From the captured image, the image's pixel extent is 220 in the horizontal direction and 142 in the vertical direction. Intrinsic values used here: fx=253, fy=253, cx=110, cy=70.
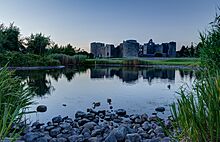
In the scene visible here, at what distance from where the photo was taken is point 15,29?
29203 mm

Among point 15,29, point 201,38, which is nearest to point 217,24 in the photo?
point 201,38

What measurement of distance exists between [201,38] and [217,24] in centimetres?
36

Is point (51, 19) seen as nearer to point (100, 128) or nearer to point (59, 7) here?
point (59, 7)

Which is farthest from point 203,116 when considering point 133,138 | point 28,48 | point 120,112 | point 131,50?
point 131,50

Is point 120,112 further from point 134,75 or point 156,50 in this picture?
point 156,50

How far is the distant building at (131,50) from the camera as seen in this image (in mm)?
46031

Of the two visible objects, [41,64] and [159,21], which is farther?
[41,64]

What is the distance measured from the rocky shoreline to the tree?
2628cm

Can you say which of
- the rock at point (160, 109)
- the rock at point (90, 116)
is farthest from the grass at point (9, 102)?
the rock at point (160, 109)

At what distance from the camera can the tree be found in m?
32.2

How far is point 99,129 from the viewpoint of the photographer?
17.5 ft

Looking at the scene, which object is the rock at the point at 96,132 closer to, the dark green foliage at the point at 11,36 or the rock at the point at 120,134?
the rock at the point at 120,134

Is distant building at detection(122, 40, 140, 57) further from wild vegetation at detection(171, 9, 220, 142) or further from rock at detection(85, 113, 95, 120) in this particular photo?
wild vegetation at detection(171, 9, 220, 142)

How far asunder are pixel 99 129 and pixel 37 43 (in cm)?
2863
